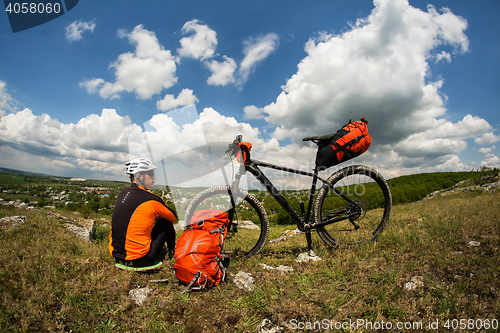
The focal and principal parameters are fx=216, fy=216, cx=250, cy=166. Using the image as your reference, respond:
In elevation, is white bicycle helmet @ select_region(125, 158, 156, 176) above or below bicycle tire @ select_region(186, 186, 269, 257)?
above

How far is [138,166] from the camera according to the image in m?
4.90

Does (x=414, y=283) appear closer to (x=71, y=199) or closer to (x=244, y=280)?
(x=244, y=280)

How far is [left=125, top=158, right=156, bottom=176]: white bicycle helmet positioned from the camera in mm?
4832

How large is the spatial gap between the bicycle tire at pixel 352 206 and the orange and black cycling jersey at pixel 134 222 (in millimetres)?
3582

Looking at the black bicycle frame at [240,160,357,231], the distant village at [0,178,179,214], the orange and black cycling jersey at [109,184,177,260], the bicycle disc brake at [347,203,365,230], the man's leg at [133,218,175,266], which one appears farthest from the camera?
the distant village at [0,178,179,214]

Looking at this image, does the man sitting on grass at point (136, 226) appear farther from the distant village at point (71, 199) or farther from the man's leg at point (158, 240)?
the distant village at point (71, 199)

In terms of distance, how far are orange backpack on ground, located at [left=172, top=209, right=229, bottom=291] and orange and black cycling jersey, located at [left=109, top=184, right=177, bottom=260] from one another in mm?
865

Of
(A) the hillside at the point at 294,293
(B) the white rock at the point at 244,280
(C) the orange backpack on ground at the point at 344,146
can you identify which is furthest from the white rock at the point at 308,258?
(C) the orange backpack on ground at the point at 344,146

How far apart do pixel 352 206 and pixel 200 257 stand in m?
3.80

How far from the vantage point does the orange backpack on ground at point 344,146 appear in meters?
4.81

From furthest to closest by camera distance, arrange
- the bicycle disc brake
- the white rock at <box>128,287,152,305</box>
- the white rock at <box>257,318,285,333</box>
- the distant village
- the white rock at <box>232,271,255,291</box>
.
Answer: the distant village < the bicycle disc brake < the white rock at <box>232,271,255,291</box> < the white rock at <box>128,287,152,305</box> < the white rock at <box>257,318,285,333</box>

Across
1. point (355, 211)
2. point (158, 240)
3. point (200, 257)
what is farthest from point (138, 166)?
point (355, 211)

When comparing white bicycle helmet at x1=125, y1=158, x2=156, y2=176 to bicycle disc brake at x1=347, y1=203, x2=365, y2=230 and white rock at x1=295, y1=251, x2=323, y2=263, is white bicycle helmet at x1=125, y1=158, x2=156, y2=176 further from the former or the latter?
bicycle disc brake at x1=347, y1=203, x2=365, y2=230

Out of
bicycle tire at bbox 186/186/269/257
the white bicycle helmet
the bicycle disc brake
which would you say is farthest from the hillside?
the white bicycle helmet
